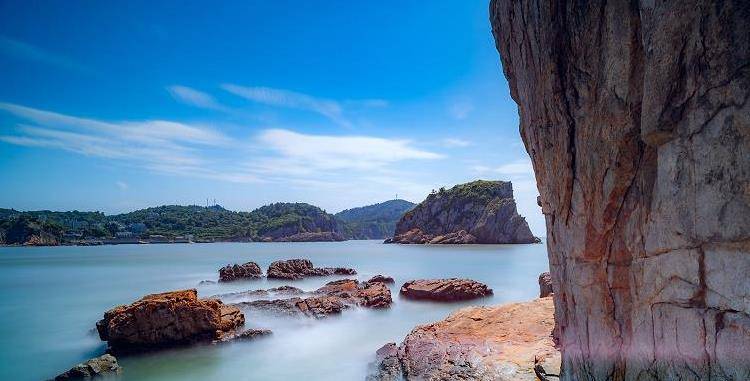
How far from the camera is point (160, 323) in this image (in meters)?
19.9

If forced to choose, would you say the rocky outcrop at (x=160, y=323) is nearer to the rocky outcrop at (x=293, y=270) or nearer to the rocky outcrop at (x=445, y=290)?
the rocky outcrop at (x=445, y=290)

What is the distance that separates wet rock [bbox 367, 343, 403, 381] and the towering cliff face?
6718 mm

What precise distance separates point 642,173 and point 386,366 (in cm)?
1177

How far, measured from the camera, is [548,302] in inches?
826

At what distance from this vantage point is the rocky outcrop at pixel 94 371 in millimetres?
15914

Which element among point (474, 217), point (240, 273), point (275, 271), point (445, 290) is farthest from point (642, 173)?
point (474, 217)

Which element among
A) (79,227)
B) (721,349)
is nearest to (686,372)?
(721,349)

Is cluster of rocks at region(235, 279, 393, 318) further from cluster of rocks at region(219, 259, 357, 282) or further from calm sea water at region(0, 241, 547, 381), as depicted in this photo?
cluster of rocks at region(219, 259, 357, 282)

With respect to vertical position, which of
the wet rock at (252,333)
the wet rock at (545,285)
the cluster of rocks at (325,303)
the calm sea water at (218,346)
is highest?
the wet rock at (545,285)

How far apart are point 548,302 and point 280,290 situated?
22568mm

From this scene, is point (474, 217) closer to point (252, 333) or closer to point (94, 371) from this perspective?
point (252, 333)

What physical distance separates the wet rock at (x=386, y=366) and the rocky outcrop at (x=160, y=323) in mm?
8199

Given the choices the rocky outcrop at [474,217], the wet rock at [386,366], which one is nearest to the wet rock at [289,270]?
the wet rock at [386,366]

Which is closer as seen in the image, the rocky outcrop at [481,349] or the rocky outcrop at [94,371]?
the rocky outcrop at [481,349]
